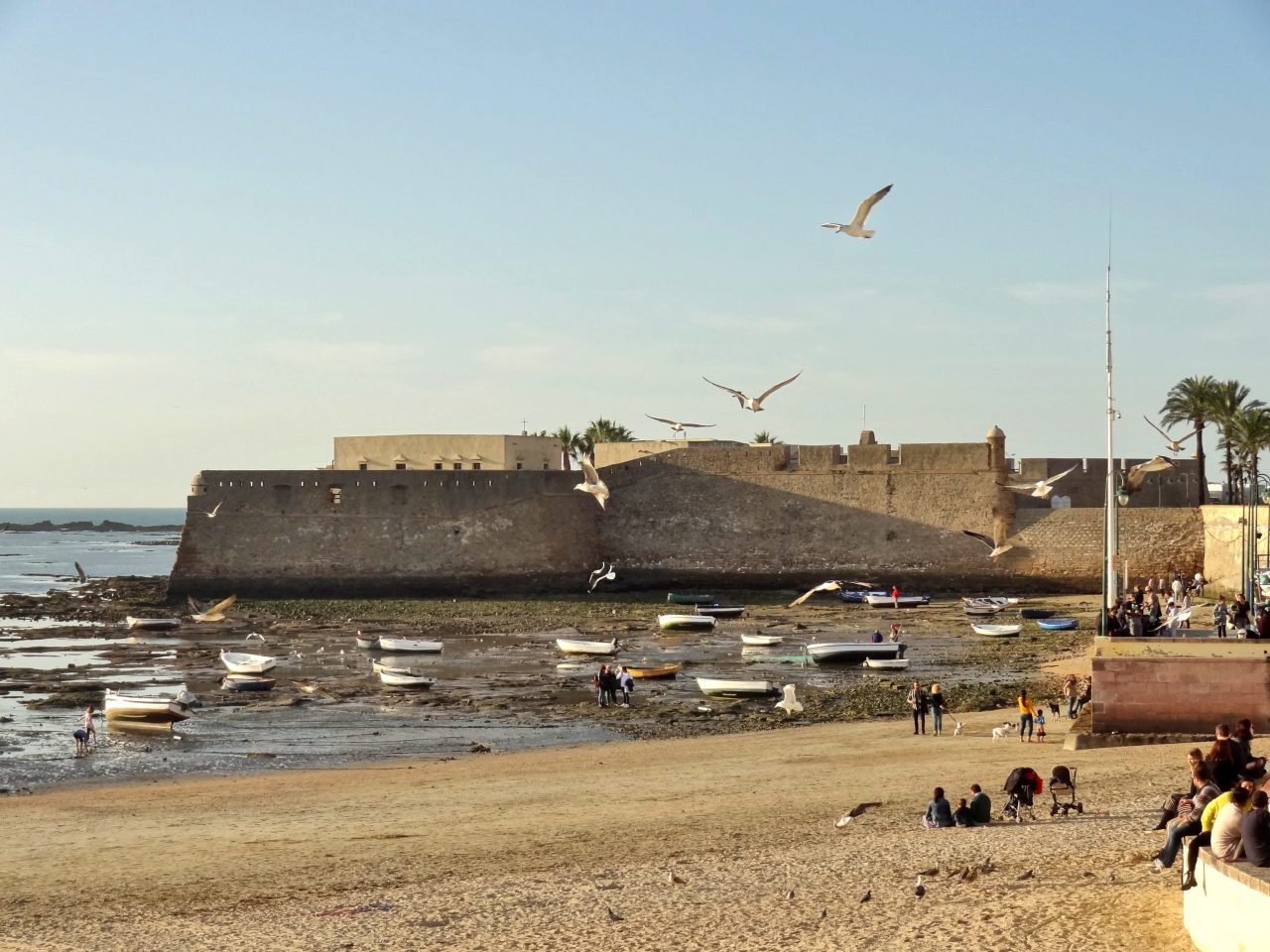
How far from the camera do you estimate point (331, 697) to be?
23547 millimetres

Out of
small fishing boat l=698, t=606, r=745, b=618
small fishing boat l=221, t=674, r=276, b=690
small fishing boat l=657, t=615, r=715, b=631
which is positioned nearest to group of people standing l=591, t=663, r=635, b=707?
small fishing boat l=221, t=674, r=276, b=690

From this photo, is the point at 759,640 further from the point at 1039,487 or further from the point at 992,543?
the point at 992,543

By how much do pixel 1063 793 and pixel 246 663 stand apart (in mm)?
17027

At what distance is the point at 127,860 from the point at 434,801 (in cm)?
323

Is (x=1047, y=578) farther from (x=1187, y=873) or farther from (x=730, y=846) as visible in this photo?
(x=1187, y=873)

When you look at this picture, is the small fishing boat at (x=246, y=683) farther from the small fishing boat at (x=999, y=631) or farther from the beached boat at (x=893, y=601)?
the beached boat at (x=893, y=601)

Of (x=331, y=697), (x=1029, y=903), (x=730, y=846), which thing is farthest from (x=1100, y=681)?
(x=331, y=697)

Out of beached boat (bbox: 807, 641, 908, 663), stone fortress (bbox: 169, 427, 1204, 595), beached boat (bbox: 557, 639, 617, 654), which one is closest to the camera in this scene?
beached boat (bbox: 807, 641, 908, 663)

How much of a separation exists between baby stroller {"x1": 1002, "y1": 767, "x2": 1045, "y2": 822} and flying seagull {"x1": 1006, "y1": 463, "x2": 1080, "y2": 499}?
81.4 feet

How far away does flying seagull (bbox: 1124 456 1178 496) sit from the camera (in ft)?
127

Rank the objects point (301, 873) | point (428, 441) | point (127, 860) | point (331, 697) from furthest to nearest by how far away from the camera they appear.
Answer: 1. point (428, 441)
2. point (331, 697)
3. point (127, 860)
4. point (301, 873)

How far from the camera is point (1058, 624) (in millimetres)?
31562

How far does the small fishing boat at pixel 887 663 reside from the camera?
84.2ft

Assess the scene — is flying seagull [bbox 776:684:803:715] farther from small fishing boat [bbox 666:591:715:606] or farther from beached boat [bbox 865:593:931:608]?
beached boat [bbox 865:593:931:608]
